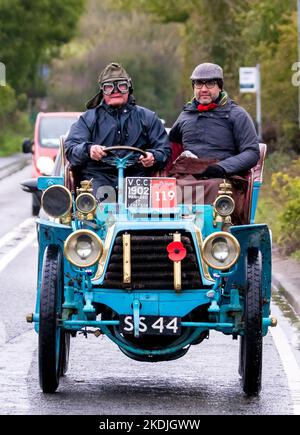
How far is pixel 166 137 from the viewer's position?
10.6 meters

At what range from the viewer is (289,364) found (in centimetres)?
1077

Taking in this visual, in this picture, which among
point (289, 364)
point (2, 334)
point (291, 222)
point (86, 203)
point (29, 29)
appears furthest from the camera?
point (29, 29)

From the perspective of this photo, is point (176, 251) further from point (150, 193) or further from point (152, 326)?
point (150, 193)

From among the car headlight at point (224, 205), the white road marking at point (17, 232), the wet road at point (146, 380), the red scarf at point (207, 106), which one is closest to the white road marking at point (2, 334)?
the wet road at point (146, 380)

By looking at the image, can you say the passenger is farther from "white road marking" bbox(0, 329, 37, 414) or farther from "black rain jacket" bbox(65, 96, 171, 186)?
"white road marking" bbox(0, 329, 37, 414)

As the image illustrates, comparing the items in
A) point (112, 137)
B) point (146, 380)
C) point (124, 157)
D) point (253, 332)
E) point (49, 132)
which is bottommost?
point (49, 132)

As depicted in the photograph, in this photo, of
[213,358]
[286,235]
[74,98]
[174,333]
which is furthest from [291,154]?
[74,98]

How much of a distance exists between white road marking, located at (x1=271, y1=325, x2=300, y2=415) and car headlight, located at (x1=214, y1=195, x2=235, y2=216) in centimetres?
128

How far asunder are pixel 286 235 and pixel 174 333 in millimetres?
9212

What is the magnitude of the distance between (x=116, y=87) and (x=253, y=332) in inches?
94.0

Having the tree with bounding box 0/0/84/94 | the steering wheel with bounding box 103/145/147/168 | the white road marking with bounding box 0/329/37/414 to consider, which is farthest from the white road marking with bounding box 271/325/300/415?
the tree with bounding box 0/0/84/94

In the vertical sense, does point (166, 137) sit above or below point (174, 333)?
above

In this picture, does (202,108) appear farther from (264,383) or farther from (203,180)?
(264,383)

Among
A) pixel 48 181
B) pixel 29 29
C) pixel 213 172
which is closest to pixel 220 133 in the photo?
pixel 213 172
